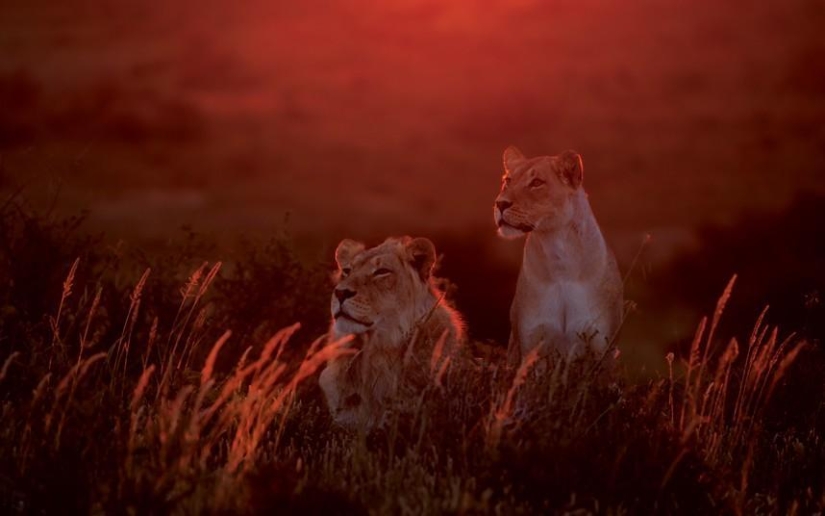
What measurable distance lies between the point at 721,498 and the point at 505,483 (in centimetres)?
129

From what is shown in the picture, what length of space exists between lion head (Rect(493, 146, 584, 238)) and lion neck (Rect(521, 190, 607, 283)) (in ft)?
0.19

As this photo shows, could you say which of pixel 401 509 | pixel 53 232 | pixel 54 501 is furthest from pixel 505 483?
pixel 53 232

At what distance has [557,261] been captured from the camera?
920 centimetres

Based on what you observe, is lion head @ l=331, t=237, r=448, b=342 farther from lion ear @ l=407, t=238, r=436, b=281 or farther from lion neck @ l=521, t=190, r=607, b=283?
lion neck @ l=521, t=190, r=607, b=283

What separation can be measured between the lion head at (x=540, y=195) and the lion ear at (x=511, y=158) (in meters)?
0.24

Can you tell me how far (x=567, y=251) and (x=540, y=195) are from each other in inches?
18.2

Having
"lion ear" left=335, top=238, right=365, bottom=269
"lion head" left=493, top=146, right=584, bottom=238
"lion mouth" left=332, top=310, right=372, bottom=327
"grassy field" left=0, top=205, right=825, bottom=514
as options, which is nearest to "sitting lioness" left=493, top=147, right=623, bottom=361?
"lion head" left=493, top=146, right=584, bottom=238

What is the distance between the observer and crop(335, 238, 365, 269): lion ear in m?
8.60

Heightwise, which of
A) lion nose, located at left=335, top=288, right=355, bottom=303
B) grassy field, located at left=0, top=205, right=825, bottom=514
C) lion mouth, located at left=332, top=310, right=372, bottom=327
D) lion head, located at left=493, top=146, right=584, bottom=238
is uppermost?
lion head, located at left=493, top=146, right=584, bottom=238

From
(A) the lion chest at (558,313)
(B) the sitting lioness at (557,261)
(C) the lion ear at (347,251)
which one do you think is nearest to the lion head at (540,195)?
(B) the sitting lioness at (557,261)

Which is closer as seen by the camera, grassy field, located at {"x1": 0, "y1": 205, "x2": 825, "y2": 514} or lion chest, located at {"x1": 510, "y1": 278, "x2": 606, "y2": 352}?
grassy field, located at {"x1": 0, "y1": 205, "x2": 825, "y2": 514}

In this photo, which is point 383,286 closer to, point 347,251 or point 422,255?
point 422,255

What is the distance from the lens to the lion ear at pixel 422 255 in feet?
27.6

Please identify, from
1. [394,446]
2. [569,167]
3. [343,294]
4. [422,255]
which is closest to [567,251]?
[569,167]
